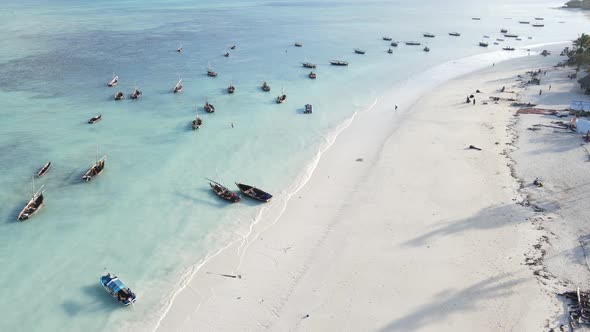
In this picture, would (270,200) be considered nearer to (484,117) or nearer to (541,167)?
(541,167)

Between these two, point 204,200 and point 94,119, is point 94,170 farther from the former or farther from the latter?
point 94,119

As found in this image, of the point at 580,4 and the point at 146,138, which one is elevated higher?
the point at 580,4

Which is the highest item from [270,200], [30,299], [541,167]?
[541,167]

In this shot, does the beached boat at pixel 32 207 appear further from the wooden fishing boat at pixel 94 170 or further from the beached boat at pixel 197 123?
the beached boat at pixel 197 123

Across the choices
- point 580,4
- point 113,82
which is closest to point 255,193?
point 113,82

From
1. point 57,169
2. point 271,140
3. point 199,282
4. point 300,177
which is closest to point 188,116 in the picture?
point 271,140

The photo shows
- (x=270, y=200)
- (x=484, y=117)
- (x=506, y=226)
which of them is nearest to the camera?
(x=506, y=226)

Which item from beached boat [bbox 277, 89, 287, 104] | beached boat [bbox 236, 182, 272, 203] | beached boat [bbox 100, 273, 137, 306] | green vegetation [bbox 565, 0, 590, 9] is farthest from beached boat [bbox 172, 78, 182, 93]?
green vegetation [bbox 565, 0, 590, 9]
